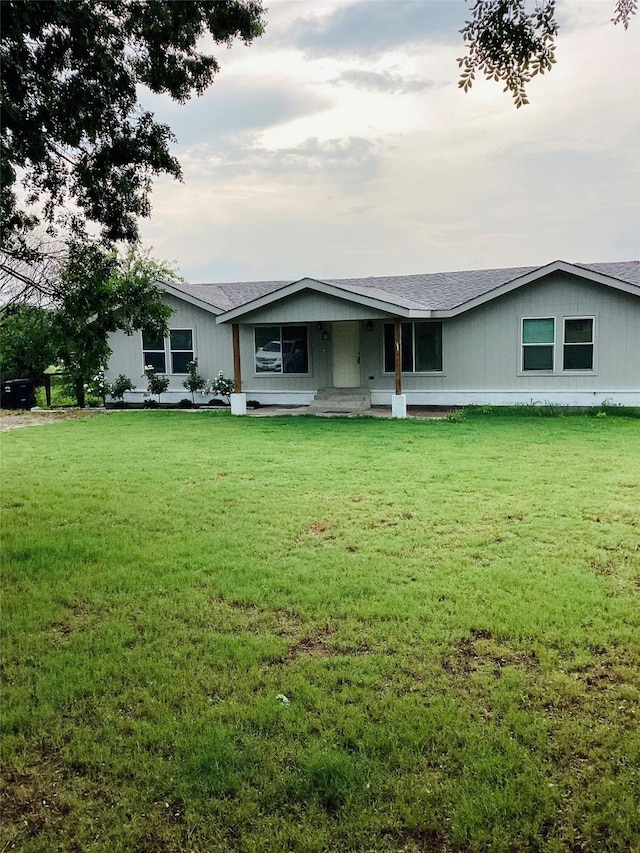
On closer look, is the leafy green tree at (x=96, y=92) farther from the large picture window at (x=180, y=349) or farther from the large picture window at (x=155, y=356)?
the large picture window at (x=155, y=356)

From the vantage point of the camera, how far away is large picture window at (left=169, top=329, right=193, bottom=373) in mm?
18953

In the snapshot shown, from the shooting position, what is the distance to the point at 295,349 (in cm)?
1809

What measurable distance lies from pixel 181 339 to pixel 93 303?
12.2 m

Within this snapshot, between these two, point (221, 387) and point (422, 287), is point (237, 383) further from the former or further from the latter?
point (422, 287)

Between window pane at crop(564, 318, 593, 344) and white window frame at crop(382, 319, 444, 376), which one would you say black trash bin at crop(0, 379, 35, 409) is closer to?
white window frame at crop(382, 319, 444, 376)

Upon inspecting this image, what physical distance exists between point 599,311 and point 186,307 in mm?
11357

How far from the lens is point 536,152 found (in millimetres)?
7195

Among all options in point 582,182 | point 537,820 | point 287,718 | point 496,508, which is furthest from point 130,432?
point 537,820

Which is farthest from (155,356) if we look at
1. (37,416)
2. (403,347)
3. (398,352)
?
(398,352)

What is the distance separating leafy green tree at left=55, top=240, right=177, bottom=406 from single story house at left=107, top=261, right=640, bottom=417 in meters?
7.31

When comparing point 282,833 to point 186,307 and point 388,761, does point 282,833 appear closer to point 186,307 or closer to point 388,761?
point 388,761

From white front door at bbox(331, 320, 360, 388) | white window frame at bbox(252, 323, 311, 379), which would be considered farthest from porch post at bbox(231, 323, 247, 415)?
white front door at bbox(331, 320, 360, 388)

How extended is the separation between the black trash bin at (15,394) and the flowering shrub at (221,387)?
5.45 metres

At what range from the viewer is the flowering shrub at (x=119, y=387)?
1917cm
